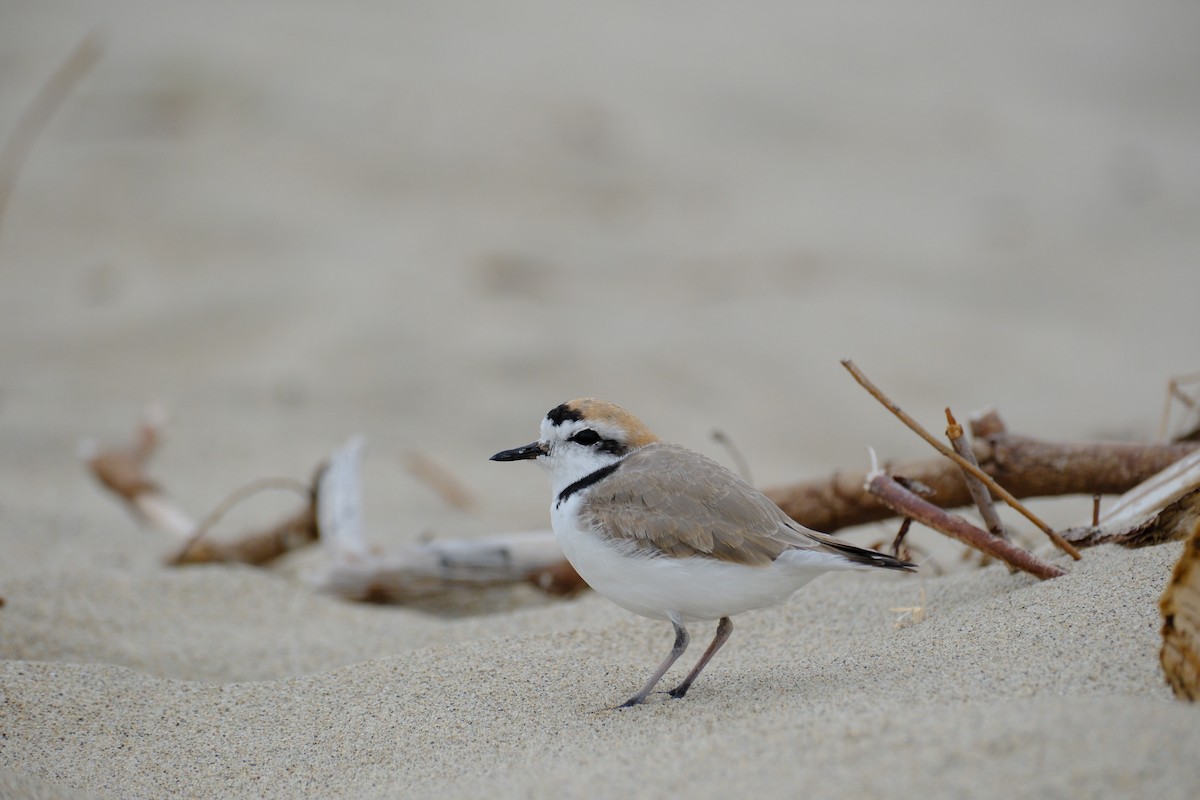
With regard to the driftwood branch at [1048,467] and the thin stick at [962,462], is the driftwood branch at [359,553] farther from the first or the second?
the thin stick at [962,462]

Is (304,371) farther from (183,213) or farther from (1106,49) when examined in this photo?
(1106,49)

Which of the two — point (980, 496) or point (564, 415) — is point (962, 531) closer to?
point (980, 496)

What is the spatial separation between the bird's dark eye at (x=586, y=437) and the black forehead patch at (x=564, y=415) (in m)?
0.05

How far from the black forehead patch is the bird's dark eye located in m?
0.05

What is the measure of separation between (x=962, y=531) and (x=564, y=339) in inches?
228

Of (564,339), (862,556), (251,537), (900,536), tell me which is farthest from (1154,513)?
(564,339)

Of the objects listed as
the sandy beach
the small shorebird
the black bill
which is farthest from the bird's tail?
the black bill

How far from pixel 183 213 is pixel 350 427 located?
3.42 metres

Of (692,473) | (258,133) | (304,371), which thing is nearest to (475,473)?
(304,371)

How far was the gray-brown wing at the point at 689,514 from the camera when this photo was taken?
3139 mm

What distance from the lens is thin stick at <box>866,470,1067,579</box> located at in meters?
3.44

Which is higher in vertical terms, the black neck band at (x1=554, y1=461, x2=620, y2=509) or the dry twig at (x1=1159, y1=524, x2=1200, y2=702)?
the dry twig at (x1=1159, y1=524, x2=1200, y2=702)

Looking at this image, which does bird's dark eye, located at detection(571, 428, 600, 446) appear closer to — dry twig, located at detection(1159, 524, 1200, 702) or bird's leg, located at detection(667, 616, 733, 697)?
bird's leg, located at detection(667, 616, 733, 697)

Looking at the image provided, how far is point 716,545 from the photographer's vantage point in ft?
10.3
